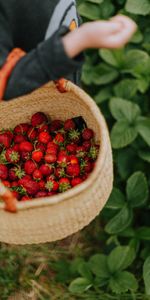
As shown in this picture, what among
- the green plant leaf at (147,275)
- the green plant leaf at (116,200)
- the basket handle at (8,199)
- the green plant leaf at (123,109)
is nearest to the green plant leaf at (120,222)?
the green plant leaf at (116,200)

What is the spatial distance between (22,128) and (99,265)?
1.50 feet

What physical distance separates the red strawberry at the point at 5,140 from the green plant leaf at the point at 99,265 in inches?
16.7

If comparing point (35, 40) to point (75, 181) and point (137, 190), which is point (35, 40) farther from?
point (137, 190)

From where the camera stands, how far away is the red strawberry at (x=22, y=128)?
4.70ft

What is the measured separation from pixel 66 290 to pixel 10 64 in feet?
2.86

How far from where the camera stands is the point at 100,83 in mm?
1722

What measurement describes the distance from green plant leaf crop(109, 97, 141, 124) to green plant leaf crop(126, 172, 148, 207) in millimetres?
159

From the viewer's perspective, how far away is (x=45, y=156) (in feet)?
4.42

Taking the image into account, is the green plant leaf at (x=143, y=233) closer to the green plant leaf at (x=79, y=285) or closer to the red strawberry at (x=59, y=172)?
the green plant leaf at (x=79, y=285)

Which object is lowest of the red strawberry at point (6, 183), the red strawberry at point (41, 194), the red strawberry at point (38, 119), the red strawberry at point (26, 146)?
the red strawberry at point (41, 194)

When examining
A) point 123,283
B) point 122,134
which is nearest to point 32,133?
point 122,134

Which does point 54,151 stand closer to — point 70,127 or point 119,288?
point 70,127

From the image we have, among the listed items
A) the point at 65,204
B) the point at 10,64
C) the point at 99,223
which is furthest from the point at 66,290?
the point at 10,64

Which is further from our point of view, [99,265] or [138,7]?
[138,7]
